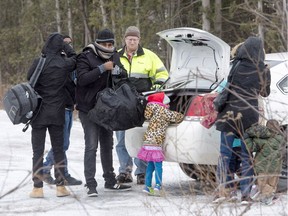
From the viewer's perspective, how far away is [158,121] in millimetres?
8484

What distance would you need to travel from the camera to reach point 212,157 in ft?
27.1

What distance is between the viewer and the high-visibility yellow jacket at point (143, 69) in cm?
955

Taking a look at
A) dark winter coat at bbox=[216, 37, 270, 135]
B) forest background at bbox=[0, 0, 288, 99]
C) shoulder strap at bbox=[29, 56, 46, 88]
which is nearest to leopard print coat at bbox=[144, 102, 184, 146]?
dark winter coat at bbox=[216, 37, 270, 135]

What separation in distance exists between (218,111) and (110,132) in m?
1.58

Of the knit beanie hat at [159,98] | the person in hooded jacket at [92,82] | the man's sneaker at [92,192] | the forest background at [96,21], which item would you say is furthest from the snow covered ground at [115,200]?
the forest background at [96,21]

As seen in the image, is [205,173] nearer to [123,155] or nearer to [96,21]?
[123,155]

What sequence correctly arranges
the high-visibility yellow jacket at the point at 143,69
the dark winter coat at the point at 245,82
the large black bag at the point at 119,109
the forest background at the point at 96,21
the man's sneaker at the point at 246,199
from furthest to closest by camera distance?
the forest background at the point at 96,21 → the high-visibility yellow jacket at the point at 143,69 → the large black bag at the point at 119,109 → the dark winter coat at the point at 245,82 → the man's sneaker at the point at 246,199

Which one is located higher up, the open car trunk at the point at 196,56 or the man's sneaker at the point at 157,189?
the open car trunk at the point at 196,56

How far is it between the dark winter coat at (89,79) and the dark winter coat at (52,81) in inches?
6.7

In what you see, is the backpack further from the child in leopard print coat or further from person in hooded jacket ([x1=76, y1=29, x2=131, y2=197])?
the child in leopard print coat

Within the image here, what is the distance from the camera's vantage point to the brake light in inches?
327

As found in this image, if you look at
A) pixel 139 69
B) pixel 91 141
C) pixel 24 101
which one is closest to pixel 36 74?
pixel 24 101

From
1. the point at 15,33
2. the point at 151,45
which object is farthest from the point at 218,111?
the point at 15,33

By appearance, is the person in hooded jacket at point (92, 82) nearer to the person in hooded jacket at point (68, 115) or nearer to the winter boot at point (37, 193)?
the person in hooded jacket at point (68, 115)
